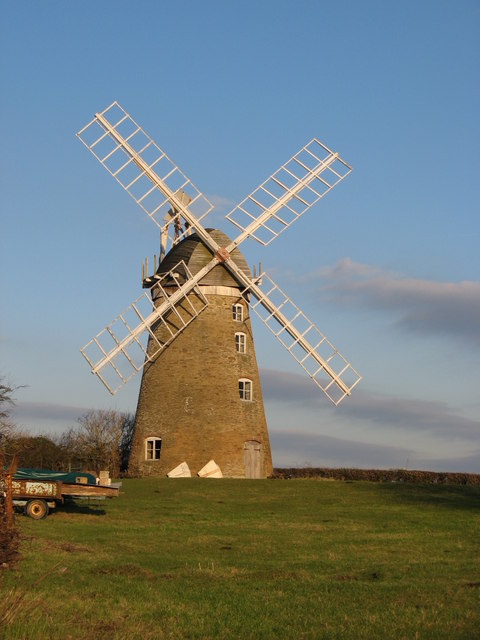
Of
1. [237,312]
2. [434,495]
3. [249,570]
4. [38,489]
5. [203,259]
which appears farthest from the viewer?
[237,312]

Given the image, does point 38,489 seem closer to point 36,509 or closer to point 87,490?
point 36,509

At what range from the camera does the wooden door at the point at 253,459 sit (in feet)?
134

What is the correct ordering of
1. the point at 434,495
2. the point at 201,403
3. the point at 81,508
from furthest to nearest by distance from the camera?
the point at 201,403 < the point at 434,495 < the point at 81,508

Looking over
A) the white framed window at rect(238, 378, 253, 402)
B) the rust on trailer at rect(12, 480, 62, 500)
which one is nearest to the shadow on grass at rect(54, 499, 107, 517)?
the rust on trailer at rect(12, 480, 62, 500)

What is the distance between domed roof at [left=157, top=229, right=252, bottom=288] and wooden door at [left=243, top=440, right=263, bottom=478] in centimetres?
751

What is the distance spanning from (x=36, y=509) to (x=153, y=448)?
46.4 ft

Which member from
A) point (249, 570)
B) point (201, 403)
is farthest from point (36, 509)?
point (201, 403)

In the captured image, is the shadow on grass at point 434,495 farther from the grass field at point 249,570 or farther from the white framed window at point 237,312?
the white framed window at point 237,312

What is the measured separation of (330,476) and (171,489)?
10.6 m

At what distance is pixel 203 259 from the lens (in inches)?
1622

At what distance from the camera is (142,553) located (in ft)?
67.4

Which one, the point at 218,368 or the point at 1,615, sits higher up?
the point at 218,368

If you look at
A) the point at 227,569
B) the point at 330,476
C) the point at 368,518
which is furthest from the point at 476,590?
the point at 330,476

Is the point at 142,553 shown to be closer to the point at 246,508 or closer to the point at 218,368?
the point at 246,508
